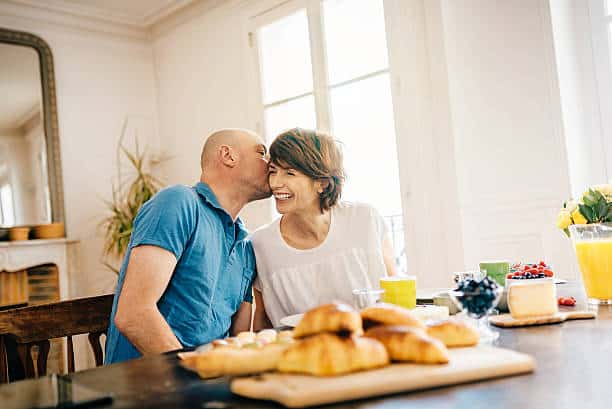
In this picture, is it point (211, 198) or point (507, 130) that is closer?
point (211, 198)

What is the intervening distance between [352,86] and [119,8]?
2.25 meters

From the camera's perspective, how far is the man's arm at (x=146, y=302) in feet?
4.74

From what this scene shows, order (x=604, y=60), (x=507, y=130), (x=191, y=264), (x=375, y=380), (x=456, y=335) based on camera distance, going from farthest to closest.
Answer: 1. (x=507, y=130)
2. (x=604, y=60)
3. (x=191, y=264)
4. (x=456, y=335)
5. (x=375, y=380)

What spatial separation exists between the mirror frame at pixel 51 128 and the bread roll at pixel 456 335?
4235 mm

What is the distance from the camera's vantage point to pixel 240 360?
809 mm

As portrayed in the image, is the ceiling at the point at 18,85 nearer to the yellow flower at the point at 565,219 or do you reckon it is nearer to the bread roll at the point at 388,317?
the yellow flower at the point at 565,219

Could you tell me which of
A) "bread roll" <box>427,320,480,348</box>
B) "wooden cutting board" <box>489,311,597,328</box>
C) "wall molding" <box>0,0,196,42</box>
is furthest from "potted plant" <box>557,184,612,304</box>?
"wall molding" <box>0,0,196,42</box>

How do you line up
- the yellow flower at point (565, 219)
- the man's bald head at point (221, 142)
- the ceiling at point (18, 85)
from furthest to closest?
the ceiling at point (18, 85)
the man's bald head at point (221, 142)
the yellow flower at point (565, 219)

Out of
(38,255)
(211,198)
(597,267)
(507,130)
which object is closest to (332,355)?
(597,267)

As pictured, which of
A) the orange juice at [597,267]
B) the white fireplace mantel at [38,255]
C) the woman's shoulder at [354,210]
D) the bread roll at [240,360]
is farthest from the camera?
the white fireplace mantel at [38,255]

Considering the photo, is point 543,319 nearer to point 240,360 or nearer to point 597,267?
point 597,267

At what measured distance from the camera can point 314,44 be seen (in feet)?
12.9

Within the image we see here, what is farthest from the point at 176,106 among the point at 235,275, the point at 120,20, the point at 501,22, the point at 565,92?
the point at 235,275

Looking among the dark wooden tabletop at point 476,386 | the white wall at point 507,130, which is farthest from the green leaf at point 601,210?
the white wall at point 507,130
